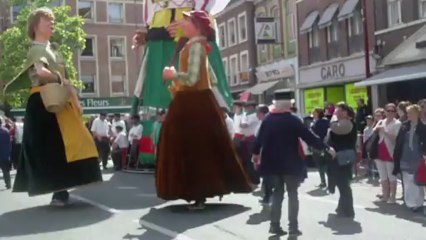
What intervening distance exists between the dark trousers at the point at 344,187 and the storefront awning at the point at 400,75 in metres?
11.4

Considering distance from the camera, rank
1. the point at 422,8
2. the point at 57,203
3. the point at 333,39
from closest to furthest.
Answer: the point at 57,203, the point at 422,8, the point at 333,39

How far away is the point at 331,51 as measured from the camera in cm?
2905

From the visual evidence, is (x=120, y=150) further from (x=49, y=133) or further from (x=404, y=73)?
(x=404, y=73)

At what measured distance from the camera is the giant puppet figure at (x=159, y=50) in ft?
43.2

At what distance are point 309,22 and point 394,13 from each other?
235 inches

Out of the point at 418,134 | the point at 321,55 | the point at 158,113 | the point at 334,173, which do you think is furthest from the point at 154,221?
the point at 321,55

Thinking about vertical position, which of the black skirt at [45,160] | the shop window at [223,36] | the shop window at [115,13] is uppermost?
the shop window at [115,13]

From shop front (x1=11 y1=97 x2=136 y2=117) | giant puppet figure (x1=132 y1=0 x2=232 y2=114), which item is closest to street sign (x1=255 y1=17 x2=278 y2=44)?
shop front (x1=11 y1=97 x2=136 y2=117)

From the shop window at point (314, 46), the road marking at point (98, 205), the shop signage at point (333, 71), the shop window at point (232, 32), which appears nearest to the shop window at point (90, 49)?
the shop window at point (232, 32)

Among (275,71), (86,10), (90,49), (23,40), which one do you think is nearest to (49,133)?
(23,40)

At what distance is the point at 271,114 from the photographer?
7285 mm

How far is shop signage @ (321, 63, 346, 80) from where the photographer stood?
91.1 ft

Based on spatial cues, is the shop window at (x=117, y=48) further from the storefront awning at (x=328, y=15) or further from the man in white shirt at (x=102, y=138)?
the man in white shirt at (x=102, y=138)

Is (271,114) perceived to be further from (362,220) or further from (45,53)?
(45,53)
